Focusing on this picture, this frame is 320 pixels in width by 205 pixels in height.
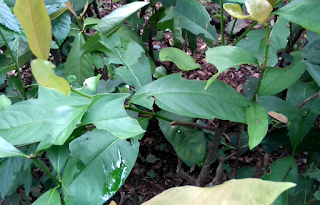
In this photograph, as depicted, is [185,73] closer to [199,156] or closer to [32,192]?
[199,156]

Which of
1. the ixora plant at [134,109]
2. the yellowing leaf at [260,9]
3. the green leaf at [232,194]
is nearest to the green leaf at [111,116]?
the ixora plant at [134,109]

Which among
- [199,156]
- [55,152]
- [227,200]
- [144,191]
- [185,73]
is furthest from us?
[185,73]

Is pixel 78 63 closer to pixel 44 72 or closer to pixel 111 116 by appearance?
pixel 111 116

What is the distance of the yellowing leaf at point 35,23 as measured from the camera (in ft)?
1.14

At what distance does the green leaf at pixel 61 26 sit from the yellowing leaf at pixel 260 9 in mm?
753

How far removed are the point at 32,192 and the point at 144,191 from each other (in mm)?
619

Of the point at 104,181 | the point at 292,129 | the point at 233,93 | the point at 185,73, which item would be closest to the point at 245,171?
the point at 292,129

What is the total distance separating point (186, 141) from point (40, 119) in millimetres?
656

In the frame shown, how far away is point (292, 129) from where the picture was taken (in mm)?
826

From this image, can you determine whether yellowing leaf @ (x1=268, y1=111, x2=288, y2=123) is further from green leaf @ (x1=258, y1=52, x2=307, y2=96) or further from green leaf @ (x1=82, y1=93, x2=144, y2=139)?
green leaf @ (x1=82, y1=93, x2=144, y2=139)

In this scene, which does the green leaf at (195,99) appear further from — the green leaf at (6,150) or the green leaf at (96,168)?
the green leaf at (6,150)

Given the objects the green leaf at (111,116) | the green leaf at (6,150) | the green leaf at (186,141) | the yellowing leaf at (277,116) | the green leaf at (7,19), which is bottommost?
the green leaf at (186,141)

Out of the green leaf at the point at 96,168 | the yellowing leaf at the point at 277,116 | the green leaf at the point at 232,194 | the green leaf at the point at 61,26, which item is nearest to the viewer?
the green leaf at the point at 232,194

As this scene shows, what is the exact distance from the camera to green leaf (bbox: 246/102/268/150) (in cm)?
55
